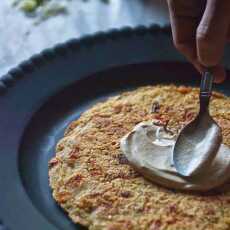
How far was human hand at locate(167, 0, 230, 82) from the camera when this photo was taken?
3.32ft

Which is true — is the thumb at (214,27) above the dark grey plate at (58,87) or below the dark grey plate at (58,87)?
above

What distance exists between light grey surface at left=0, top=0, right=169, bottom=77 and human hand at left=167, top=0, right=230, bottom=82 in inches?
26.5

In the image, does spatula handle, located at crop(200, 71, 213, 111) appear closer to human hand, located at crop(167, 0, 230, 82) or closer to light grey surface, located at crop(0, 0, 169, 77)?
human hand, located at crop(167, 0, 230, 82)

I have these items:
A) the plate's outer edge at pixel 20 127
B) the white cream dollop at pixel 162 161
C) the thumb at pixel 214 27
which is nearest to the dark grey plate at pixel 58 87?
the plate's outer edge at pixel 20 127

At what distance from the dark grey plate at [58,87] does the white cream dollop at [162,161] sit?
0.21 m

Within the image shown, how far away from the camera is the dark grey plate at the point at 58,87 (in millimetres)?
1219

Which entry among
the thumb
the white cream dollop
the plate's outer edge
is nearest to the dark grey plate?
the plate's outer edge

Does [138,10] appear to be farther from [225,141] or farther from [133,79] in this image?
[225,141]

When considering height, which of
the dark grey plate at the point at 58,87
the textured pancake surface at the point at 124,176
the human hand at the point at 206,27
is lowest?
the textured pancake surface at the point at 124,176

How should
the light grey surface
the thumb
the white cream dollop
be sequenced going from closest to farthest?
1. the thumb
2. the white cream dollop
3. the light grey surface

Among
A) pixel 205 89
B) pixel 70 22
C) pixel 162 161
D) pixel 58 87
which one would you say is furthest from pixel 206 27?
pixel 70 22

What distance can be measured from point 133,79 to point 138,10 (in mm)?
533

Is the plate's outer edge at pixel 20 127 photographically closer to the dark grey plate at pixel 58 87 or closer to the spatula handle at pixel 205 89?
the dark grey plate at pixel 58 87

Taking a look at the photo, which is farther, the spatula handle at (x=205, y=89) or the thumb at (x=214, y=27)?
the spatula handle at (x=205, y=89)
